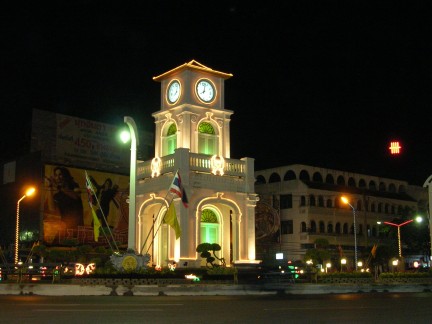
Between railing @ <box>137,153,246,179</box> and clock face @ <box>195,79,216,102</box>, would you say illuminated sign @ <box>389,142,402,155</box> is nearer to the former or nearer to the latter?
railing @ <box>137,153,246,179</box>

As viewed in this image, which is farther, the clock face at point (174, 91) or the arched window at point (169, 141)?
the arched window at point (169, 141)

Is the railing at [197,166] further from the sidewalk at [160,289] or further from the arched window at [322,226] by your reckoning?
the arched window at [322,226]

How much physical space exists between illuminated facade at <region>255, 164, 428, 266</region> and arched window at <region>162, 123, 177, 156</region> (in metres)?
25.1

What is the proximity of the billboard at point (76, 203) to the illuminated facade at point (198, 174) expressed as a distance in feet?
62.7

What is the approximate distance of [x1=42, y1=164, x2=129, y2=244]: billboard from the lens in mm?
57938

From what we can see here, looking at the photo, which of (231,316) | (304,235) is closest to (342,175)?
(304,235)

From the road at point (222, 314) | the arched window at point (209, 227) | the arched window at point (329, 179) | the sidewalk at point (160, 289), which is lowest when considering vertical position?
the road at point (222, 314)

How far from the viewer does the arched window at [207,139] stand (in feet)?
125

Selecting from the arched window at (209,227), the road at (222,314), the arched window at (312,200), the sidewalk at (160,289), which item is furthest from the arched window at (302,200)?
the road at (222,314)

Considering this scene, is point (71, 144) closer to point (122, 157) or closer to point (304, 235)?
point (122, 157)

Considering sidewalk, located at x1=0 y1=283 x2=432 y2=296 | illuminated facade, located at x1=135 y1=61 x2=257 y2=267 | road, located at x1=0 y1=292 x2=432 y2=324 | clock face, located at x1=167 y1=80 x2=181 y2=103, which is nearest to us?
road, located at x1=0 y1=292 x2=432 y2=324

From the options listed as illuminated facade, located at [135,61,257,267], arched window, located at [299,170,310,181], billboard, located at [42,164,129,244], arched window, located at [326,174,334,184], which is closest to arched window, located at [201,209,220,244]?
illuminated facade, located at [135,61,257,267]

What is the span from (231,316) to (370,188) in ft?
202

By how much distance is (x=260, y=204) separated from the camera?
211ft
